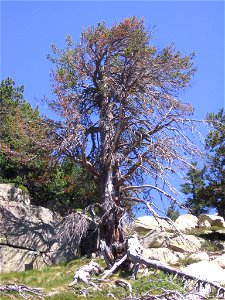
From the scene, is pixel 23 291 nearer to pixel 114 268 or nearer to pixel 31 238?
pixel 114 268

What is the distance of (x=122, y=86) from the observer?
22.0m

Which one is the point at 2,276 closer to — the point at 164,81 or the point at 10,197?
the point at 10,197

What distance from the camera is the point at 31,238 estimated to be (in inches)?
820

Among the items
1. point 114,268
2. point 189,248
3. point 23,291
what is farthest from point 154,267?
point 189,248

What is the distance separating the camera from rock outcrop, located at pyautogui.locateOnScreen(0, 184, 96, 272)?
19578 mm

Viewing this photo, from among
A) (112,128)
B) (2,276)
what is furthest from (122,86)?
(2,276)

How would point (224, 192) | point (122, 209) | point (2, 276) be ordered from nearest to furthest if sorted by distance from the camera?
point (2, 276)
point (122, 209)
point (224, 192)

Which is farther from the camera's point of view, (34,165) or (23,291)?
(34,165)

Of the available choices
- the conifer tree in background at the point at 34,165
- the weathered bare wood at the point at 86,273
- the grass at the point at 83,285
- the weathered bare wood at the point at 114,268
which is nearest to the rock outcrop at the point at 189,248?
the grass at the point at 83,285

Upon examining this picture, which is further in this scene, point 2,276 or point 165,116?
point 165,116

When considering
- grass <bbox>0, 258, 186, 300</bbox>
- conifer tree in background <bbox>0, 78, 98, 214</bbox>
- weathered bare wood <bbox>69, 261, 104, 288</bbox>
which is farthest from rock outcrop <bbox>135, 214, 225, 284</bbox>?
conifer tree in background <bbox>0, 78, 98, 214</bbox>

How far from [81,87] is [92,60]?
1274mm

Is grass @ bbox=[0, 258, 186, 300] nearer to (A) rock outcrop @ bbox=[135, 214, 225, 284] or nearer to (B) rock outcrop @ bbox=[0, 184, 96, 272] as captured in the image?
(A) rock outcrop @ bbox=[135, 214, 225, 284]

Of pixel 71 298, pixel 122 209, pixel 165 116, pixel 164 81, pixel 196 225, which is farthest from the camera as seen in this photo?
pixel 196 225
